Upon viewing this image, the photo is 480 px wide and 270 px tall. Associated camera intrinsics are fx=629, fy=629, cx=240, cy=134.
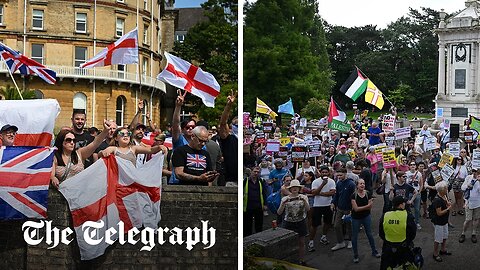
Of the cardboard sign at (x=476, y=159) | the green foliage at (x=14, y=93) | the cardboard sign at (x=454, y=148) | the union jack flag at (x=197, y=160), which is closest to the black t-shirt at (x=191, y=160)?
the union jack flag at (x=197, y=160)

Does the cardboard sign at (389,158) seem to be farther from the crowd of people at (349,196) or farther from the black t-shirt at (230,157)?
the black t-shirt at (230,157)

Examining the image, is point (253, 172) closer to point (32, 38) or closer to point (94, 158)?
point (94, 158)

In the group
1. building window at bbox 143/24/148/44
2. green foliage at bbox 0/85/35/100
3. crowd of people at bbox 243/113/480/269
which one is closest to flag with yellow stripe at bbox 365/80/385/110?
crowd of people at bbox 243/113/480/269

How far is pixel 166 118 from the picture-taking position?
4648 millimetres

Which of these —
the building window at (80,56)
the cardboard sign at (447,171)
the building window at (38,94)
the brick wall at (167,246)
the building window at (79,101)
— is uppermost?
the building window at (80,56)

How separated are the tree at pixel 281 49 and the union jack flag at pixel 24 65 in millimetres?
1712

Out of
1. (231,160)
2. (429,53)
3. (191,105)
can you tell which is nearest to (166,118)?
(191,105)

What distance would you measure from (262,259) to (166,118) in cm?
158

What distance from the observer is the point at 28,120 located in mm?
4285

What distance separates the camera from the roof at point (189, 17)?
409 centimetres

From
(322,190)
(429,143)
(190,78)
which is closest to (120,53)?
(190,78)

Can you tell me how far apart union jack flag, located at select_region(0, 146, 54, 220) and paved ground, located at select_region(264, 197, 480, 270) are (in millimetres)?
1826

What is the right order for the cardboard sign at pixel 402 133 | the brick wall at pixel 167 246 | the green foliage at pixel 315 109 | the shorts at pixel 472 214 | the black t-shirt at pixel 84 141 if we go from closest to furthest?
the shorts at pixel 472 214, the green foliage at pixel 315 109, the brick wall at pixel 167 246, the black t-shirt at pixel 84 141, the cardboard sign at pixel 402 133

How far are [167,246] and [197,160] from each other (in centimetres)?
59
